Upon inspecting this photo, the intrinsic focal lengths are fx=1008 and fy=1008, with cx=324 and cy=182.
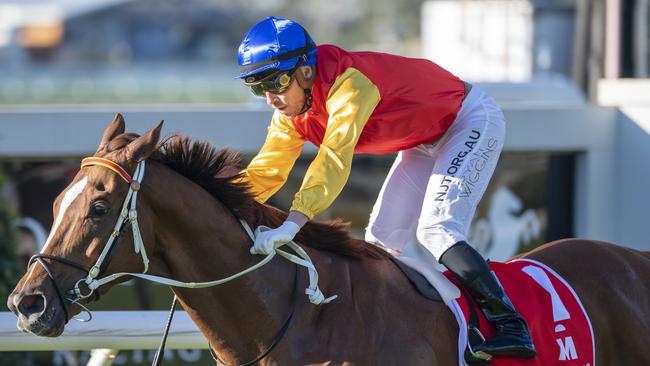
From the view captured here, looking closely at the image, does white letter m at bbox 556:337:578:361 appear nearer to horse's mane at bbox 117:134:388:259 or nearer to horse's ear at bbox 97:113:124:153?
horse's mane at bbox 117:134:388:259

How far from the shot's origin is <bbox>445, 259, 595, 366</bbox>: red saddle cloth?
3672 millimetres

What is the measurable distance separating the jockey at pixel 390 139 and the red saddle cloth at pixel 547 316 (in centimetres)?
9

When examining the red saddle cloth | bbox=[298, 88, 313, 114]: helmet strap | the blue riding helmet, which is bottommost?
the red saddle cloth

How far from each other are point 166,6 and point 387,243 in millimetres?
56357

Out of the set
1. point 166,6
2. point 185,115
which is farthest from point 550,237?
point 166,6

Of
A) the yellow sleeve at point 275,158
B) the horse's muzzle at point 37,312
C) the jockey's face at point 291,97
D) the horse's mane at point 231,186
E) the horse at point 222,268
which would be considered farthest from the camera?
the yellow sleeve at point 275,158

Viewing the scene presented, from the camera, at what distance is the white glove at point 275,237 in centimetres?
331

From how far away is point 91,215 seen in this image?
3162mm

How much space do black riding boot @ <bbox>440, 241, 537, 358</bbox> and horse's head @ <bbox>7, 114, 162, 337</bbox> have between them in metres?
1.11

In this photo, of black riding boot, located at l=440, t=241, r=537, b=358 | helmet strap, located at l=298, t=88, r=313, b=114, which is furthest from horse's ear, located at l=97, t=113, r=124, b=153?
black riding boot, located at l=440, t=241, r=537, b=358

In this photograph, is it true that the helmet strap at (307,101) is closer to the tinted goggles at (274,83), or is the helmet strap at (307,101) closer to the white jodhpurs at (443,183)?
the tinted goggles at (274,83)

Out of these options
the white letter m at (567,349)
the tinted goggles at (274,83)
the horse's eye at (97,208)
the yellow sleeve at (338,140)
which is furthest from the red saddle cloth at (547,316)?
the horse's eye at (97,208)

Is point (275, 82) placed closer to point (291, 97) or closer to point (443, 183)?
point (291, 97)

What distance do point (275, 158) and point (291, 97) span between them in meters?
0.36
